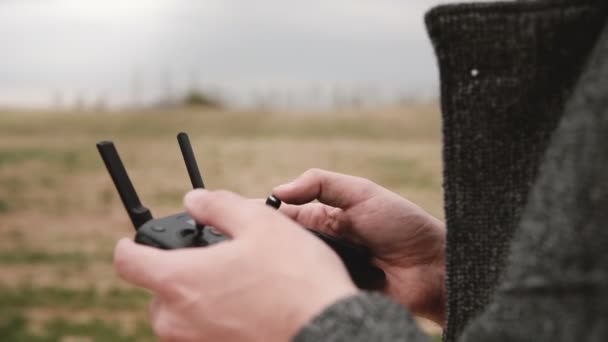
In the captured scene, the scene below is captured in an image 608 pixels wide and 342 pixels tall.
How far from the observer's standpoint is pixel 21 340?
6.45 metres

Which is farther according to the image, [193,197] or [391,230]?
[391,230]

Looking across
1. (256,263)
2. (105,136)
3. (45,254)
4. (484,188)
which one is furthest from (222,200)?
(105,136)

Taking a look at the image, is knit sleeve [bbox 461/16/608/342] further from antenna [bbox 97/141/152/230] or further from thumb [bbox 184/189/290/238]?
antenna [bbox 97/141/152/230]

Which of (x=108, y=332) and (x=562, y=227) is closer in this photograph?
(x=562, y=227)

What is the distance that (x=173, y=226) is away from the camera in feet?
3.84

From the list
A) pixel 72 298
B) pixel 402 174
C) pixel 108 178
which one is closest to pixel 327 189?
pixel 72 298

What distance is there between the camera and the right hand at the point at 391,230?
174 centimetres

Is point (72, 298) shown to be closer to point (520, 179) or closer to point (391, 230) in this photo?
point (391, 230)

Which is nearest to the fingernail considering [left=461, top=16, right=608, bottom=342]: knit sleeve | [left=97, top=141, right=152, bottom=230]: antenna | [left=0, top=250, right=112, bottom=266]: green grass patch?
[left=97, top=141, right=152, bottom=230]: antenna

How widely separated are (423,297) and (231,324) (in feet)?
2.78

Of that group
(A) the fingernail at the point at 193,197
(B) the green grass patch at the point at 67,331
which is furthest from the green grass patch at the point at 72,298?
(A) the fingernail at the point at 193,197

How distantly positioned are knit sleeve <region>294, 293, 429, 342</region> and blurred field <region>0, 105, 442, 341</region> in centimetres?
595

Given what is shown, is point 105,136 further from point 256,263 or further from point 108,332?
point 256,263

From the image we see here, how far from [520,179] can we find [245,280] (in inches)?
15.8
